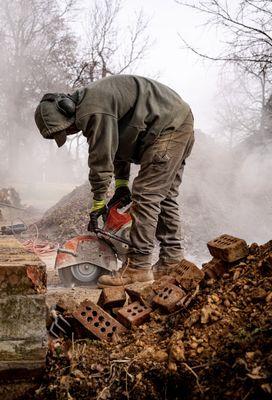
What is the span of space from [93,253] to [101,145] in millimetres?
1071

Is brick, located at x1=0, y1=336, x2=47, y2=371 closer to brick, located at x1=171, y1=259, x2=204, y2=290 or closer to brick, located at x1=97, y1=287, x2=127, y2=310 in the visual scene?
brick, located at x1=97, y1=287, x2=127, y2=310

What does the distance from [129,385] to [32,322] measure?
0.51 m

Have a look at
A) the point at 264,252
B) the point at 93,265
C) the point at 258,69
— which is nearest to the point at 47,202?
the point at 258,69

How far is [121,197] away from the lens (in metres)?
3.92

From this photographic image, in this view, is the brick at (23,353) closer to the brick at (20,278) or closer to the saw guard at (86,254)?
the brick at (20,278)

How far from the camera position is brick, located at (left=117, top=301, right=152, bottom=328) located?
2.29m

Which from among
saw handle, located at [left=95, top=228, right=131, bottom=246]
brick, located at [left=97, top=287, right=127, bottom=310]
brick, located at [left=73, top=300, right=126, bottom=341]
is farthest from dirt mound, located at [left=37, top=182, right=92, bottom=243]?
brick, located at [left=73, top=300, right=126, bottom=341]

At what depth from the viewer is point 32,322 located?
1.83 meters

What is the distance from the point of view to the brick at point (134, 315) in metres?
2.29

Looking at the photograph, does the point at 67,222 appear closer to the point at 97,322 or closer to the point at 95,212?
the point at 95,212

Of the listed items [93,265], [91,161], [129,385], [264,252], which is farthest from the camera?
[93,265]

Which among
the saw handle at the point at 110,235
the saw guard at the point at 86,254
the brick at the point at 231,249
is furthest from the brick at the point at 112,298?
the saw guard at the point at 86,254

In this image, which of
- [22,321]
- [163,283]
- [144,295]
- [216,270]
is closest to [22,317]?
[22,321]

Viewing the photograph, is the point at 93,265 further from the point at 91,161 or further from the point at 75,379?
the point at 75,379
